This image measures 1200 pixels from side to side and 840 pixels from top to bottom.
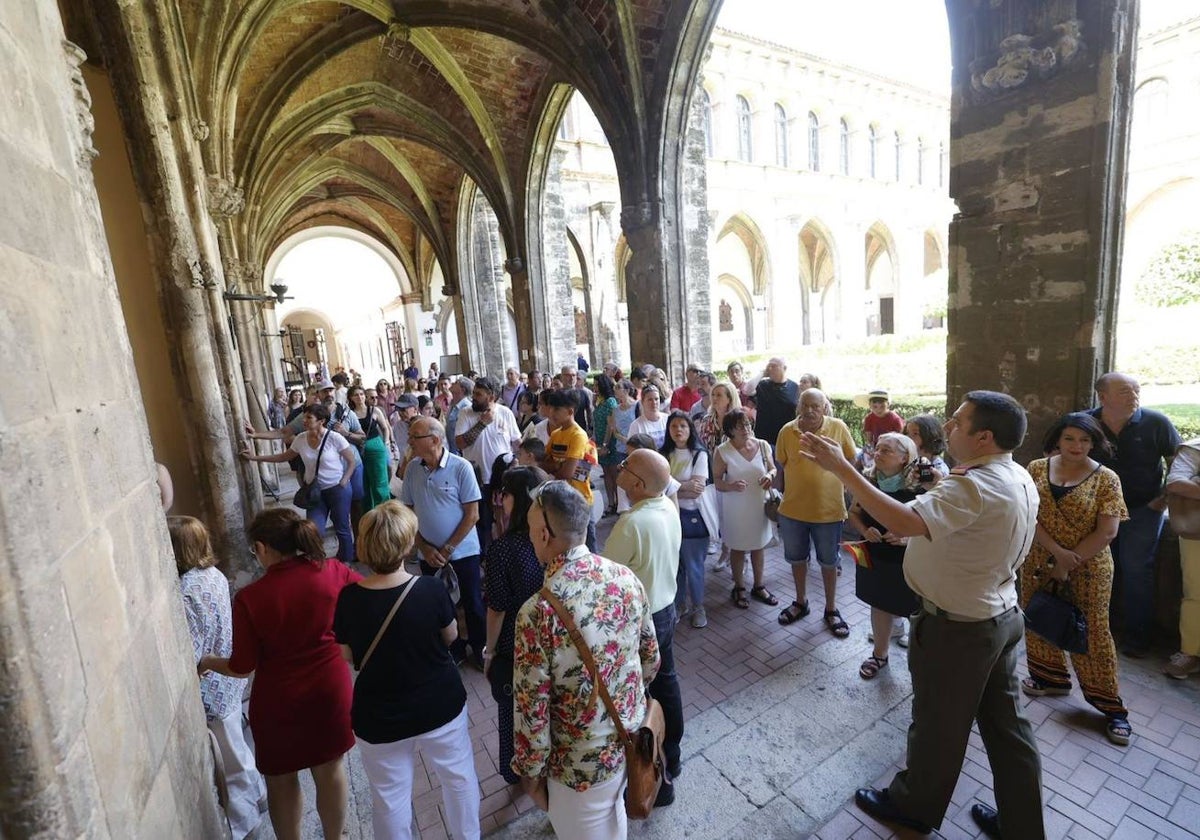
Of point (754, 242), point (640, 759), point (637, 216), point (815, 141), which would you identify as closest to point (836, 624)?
point (640, 759)

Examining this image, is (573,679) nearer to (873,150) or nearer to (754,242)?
(754,242)

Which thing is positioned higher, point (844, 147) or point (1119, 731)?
point (844, 147)

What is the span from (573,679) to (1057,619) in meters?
2.67

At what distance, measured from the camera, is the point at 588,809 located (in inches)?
73.0

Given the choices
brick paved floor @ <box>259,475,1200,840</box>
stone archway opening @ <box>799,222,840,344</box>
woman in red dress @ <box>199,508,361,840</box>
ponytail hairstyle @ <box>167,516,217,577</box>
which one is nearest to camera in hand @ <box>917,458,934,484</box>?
brick paved floor @ <box>259,475,1200,840</box>

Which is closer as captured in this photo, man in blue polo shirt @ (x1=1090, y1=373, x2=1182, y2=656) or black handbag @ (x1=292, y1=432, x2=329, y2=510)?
man in blue polo shirt @ (x1=1090, y1=373, x2=1182, y2=656)

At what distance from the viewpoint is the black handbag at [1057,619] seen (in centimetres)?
275

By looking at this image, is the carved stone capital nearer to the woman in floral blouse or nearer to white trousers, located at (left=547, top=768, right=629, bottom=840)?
the woman in floral blouse

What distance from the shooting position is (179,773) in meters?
1.37

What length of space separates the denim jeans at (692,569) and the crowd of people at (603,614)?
77 cm

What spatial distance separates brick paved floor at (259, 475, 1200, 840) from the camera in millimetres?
2410

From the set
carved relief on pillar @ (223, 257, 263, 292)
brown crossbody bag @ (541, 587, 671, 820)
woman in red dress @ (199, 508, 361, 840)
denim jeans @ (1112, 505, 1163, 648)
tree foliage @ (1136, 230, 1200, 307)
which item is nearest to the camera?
brown crossbody bag @ (541, 587, 671, 820)

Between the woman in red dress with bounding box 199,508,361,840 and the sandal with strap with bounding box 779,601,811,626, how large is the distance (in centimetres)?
303

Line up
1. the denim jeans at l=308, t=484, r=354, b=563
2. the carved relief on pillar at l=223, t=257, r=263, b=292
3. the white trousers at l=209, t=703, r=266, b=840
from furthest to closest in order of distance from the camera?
1. the carved relief on pillar at l=223, t=257, r=263, b=292
2. the denim jeans at l=308, t=484, r=354, b=563
3. the white trousers at l=209, t=703, r=266, b=840
